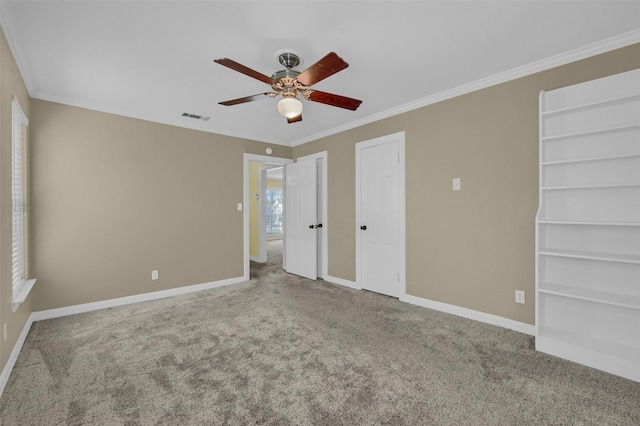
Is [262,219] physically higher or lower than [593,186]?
lower

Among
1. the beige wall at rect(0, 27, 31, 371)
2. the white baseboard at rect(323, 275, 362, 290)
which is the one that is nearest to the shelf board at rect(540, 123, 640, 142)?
the white baseboard at rect(323, 275, 362, 290)

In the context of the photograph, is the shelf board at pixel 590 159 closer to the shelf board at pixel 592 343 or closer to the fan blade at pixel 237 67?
the shelf board at pixel 592 343

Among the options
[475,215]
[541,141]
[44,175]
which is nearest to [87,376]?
[44,175]

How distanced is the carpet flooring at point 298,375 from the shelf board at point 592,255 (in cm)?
81

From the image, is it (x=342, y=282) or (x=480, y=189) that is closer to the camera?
(x=480, y=189)

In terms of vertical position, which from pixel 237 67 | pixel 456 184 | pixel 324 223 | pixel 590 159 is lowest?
pixel 324 223

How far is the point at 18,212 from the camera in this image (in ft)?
8.76

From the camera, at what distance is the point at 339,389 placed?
1919mm

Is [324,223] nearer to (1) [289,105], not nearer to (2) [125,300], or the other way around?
(1) [289,105]

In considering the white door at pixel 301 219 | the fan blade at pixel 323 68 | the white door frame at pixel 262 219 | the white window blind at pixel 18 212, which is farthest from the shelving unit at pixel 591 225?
the white door frame at pixel 262 219

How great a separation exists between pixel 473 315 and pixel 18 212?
4.56 m

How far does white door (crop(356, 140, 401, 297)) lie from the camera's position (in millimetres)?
3805

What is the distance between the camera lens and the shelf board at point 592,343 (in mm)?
2088

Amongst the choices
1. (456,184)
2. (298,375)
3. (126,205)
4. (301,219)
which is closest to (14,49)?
(126,205)
